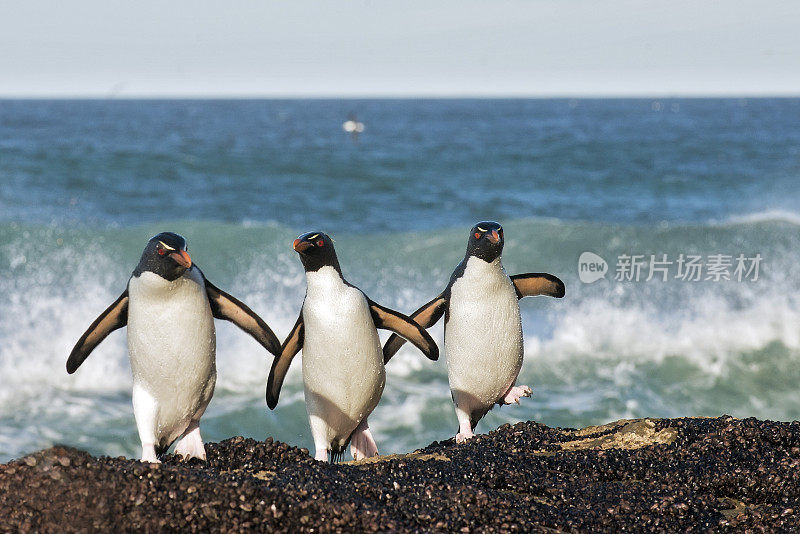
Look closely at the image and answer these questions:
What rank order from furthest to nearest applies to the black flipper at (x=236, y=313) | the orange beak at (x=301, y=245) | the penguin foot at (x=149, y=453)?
1. the black flipper at (x=236, y=313)
2. the orange beak at (x=301, y=245)
3. the penguin foot at (x=149, y=453)

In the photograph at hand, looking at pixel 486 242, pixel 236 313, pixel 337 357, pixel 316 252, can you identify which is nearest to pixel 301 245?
pixel 316 252

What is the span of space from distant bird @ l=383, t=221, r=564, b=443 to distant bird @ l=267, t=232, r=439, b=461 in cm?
40

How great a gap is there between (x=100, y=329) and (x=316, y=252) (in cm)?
116

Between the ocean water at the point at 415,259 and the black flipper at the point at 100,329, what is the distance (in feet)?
10.8

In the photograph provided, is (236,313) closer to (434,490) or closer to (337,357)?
(337,357)

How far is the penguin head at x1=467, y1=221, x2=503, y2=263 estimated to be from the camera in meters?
5.23

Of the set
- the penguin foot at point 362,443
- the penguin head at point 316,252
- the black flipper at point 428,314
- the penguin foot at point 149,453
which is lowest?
the penguin foot at point 362,443

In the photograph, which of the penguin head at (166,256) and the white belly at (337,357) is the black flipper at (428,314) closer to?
the white belly at (337,357)

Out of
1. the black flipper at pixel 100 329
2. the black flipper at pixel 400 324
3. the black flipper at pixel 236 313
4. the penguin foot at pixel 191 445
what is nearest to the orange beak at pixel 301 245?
the black flipper at pixel 236 313

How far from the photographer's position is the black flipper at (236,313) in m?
4.92

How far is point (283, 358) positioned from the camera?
16.8 feet

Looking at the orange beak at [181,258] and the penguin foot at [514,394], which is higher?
the orange beak at [181,258]

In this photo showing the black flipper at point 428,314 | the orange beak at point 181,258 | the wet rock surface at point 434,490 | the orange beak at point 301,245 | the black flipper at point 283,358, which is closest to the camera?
the wet rock surface at point 434,490

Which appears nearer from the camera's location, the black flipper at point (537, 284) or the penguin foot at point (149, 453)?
the penguin foot at point (149, 453)
